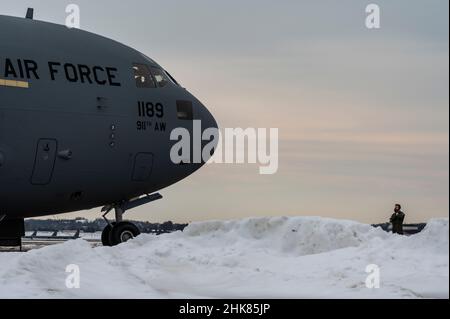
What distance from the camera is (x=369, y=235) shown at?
62.0ft

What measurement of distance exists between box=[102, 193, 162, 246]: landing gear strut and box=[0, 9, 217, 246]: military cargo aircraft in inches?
1.1

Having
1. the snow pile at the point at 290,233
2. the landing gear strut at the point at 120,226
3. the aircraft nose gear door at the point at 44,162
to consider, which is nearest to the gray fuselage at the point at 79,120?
the aircraft nose gear door at the point at 44,162

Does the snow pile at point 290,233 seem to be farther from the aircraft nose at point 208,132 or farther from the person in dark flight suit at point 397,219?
the person in dark flight suit at point 397,219

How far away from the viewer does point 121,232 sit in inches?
853

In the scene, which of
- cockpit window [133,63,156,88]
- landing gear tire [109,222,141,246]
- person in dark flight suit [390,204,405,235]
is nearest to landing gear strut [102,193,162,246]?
landing gear tire [109,222,141,246]

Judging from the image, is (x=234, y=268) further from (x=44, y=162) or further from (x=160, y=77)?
(x=160, y=77)

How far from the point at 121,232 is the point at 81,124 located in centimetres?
341

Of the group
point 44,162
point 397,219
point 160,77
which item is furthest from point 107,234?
point 397,219

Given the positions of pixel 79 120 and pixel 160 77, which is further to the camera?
pixel 160 77

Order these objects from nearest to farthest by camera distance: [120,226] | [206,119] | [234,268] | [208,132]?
[234,268]
[120,226]
[208,132]
[206,119]

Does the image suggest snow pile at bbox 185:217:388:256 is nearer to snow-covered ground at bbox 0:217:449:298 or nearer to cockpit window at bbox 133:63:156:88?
snow-covered ground at bbox 0:217:449:298

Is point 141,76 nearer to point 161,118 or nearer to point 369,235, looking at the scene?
point 161,118

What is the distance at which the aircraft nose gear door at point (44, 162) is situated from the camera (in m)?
19.3
